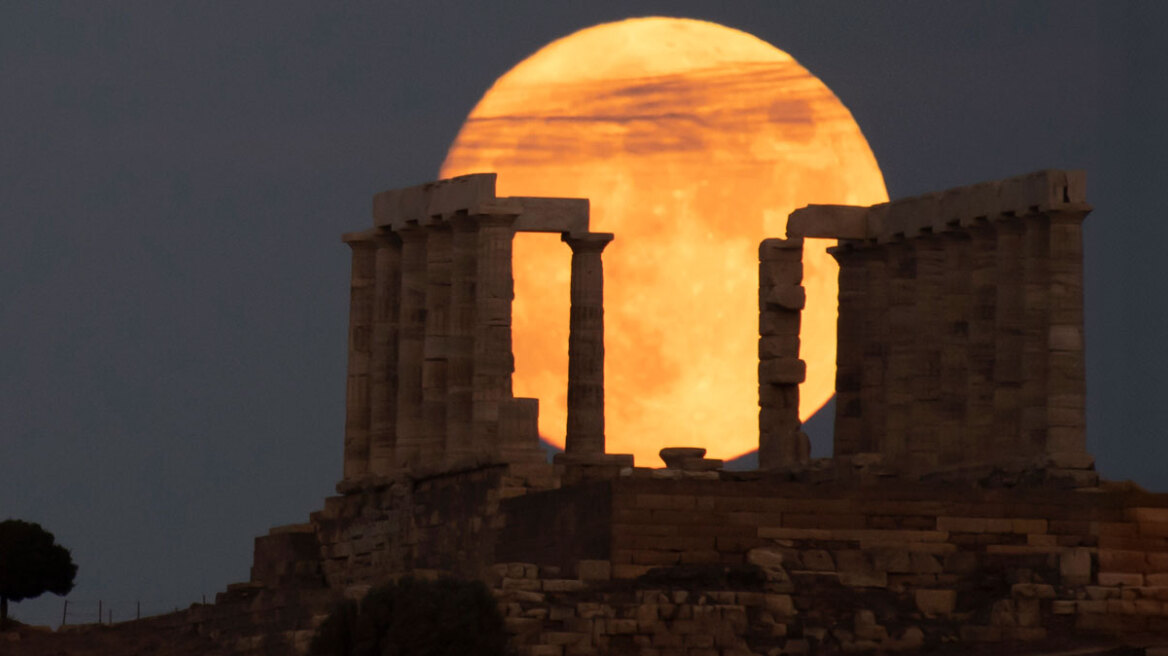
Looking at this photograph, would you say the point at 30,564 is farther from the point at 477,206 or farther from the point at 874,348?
the point at 874,348

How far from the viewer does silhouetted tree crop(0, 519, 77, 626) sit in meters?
112

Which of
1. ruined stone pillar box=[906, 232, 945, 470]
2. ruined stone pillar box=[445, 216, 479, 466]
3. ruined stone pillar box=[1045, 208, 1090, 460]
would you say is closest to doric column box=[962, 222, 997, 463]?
ruined stone pillar box=[906, 232, 945, 470]

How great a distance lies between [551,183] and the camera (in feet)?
351

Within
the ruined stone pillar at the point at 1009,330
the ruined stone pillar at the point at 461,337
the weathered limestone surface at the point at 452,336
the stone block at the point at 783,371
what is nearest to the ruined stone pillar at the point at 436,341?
the weathered limestone surface at the point at 452,336

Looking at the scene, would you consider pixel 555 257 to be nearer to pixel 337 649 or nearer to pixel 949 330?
pixel 949 330

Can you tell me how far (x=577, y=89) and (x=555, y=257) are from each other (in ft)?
13.7

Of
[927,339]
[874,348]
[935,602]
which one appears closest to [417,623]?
[935,602]

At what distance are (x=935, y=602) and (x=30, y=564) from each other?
32.8 metres

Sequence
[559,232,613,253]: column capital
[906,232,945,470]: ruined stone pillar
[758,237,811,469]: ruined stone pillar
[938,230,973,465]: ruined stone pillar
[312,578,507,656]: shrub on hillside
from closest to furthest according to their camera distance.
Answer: [312,578,507,656]: shrub on hillside < [559,232,613,253]: column capital < [938,230,973,465]: ruined stone pillar < [906,232,945,470]: ruined stone pillar < [758,237,811,469]: ruined stone pillar

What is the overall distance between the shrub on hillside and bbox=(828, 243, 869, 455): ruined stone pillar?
2258cm

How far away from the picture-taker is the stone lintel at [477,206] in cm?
10012

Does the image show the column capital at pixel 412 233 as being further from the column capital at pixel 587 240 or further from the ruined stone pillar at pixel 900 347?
the ruined stone pillar at pixel 900 347

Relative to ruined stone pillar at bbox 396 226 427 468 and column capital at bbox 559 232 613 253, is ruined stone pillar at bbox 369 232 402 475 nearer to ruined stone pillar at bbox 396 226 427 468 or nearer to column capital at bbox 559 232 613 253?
ruined stone pillar at bbox 396 226 427 468

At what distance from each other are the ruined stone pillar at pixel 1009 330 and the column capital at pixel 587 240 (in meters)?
8.96
